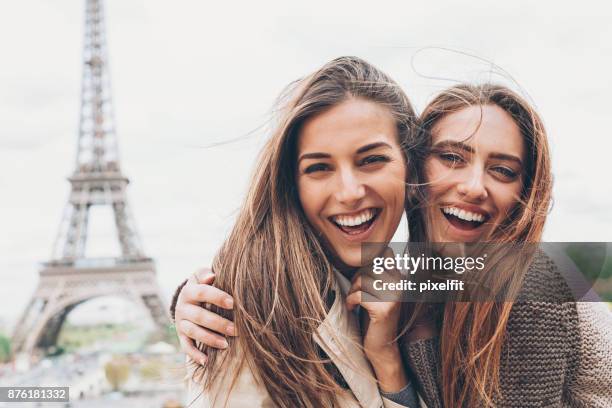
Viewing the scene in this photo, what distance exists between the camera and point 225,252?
1.59m

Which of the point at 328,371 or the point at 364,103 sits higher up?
the point at 364,103

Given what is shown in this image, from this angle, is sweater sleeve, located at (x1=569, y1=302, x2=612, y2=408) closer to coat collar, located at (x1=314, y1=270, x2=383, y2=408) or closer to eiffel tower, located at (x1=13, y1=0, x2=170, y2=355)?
coat collar, located at (x1=314, y1=270, x2=383, y2=408)

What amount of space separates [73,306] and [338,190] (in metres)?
13.1

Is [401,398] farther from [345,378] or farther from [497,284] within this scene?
[497,284]

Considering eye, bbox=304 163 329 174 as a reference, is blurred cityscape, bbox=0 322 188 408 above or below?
below

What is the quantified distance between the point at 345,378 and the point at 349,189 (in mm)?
440

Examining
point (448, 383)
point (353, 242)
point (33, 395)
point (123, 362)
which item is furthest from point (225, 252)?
point (123, 362)

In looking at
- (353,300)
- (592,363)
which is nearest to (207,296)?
(353,300)

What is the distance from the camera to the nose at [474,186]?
1.54 meters

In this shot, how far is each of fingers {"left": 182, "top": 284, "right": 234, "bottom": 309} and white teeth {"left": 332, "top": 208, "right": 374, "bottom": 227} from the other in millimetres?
334

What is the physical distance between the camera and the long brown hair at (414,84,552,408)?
1492 mm

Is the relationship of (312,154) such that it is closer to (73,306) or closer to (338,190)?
(338,190)

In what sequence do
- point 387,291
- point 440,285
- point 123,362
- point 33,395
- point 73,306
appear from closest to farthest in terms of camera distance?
point 387,291 → point 440,285 → point 33,395 → point 123,362 → point 73,306

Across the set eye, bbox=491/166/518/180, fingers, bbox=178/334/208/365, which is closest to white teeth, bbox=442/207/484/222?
eye, bbox=491/166/518/180
